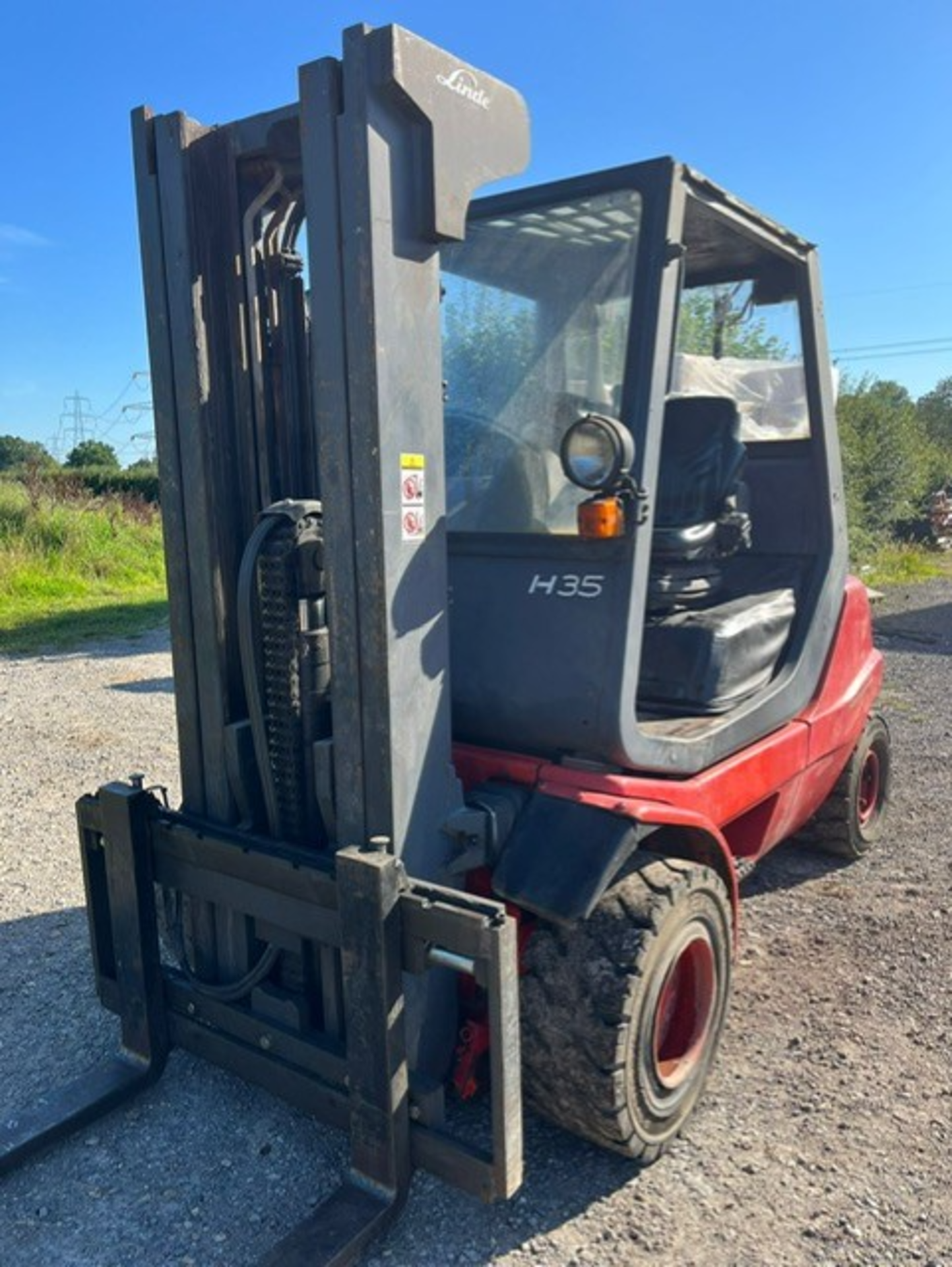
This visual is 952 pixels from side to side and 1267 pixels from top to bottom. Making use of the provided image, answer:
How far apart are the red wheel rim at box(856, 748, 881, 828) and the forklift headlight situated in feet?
9.74

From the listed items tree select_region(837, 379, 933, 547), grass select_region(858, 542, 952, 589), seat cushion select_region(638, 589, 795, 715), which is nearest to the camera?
seat cushion select_region(638, 589, 795, 715)

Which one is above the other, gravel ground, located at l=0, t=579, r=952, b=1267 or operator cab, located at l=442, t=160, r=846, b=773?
operator cab, located at l=442, t=160, r=846, b=773

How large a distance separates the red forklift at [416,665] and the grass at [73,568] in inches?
383

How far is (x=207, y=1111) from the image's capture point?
2.95m

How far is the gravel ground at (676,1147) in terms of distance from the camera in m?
2.47

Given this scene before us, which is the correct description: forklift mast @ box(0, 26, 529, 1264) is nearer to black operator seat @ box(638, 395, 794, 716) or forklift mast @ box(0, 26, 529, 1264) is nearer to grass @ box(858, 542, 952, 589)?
black operator seat @ box(638, 395, 794, 716)

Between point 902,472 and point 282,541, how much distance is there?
63.0 ft

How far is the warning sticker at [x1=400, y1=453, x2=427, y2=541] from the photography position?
94.7 inches

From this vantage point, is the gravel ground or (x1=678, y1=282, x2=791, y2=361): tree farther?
(x1=678, y1=282, x2=791, y2=361): tree

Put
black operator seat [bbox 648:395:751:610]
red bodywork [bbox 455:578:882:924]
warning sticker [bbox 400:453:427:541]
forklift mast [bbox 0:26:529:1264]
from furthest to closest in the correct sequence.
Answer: black operator seat [bbox 648:395:751:610], red bodywork [bbox 455:578:882:924], warning sticker [bbox 400:453:427:541], forklift mast [bbox 0:26:529:1264]

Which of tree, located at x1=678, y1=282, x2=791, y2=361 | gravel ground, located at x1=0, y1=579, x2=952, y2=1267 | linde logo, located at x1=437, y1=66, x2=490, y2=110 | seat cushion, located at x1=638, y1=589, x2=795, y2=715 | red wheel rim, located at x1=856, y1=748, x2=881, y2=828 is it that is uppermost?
linde logo, located at x1=437, y1=66, x2=490, y2=110

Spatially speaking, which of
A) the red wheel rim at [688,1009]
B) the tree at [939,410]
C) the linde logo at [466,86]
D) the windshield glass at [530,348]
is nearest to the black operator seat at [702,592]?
the windshield glass at [530,348]

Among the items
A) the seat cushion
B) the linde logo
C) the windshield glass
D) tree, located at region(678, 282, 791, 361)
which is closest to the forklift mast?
the linde logo

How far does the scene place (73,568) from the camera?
15469mm
